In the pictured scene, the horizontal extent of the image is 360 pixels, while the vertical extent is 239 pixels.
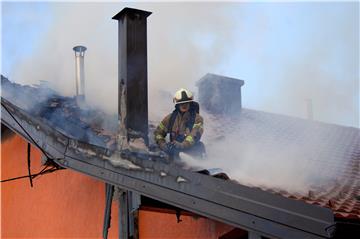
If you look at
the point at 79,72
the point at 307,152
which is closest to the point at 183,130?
the point at 307,152

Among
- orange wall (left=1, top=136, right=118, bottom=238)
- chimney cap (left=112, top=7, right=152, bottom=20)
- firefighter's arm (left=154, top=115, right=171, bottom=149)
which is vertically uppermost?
chimney cap (left=112, top=7, right=152, bottom=20)

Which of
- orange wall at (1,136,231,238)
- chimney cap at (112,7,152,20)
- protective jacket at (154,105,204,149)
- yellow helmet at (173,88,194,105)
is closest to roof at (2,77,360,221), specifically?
protective jacket at (154,105,204,149)

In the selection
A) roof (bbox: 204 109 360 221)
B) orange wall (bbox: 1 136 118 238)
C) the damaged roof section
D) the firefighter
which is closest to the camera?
roof (bbox: 204 109 360 221)

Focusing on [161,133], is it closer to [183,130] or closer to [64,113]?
[183,130]

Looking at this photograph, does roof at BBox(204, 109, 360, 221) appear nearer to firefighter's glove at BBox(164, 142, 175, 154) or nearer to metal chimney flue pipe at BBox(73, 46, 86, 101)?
firefighter's glove at BBox(164, 142, 175, 154)

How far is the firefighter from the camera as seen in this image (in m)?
5.56

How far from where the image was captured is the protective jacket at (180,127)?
568 centimetres

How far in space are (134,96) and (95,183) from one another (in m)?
1.44

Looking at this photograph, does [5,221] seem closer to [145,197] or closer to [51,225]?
[51,225]

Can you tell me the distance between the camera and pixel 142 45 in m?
5.57

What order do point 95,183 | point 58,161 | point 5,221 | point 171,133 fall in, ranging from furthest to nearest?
point 5,221 < point 95,183 < point 171,133 < point 58,161

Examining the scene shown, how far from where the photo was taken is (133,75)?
5.46 metres

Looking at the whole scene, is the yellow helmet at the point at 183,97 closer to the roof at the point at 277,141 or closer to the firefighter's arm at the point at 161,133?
the firefighter's arm at the point at 161,133

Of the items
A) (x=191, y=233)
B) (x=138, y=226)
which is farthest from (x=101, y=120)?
(x=191, y=233)
